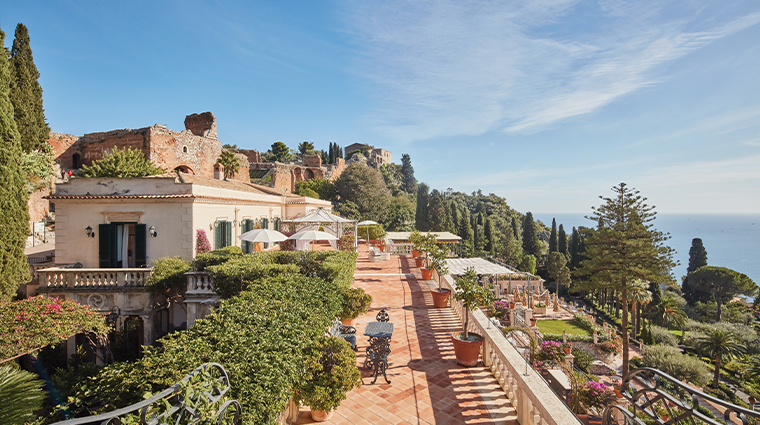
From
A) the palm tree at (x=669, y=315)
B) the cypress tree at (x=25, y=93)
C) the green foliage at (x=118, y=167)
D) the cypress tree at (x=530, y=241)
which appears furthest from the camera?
the cypress tree at (x=530, y=241)

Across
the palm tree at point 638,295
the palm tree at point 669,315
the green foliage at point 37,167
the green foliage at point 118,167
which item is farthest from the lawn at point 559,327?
the green foliage at point 37,167

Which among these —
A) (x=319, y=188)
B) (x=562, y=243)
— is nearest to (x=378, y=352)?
(x=319, y=188)

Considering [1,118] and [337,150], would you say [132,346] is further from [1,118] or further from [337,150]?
[337,150]

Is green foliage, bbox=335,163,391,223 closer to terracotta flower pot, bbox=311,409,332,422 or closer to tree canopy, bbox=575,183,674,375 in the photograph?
tree canopy, bbox=575,183,674,375

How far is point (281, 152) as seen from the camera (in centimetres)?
6756

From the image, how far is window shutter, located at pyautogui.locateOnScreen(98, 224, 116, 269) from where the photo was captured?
1313 cm

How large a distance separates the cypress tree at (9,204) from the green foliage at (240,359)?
10.0 meters

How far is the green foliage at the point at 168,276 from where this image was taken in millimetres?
11281

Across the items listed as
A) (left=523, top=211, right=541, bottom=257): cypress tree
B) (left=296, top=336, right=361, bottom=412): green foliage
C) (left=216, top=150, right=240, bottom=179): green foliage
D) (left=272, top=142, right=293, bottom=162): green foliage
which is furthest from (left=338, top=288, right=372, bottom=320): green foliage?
(left=272, top=142, right=293, bottom=162): green foliage

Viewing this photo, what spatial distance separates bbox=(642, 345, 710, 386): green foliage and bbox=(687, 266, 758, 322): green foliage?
103ft

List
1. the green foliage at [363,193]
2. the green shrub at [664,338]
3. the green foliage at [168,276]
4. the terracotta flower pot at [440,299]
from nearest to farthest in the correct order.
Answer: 1. the terracotta flower pot at [440,299]
2. the green foliage at [168,276]
3. the green shrub at [664,338]
4. the green foliage at [363,193]

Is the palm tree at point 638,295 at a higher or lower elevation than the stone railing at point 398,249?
lower

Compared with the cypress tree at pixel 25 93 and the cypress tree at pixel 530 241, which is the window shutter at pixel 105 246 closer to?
the cypress tree at pixel 25 93

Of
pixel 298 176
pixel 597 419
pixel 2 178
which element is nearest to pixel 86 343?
pixel 2 178
